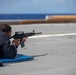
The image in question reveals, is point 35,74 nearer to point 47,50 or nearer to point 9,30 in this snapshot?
point 9,30

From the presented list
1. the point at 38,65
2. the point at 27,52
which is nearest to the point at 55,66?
the point at 38,65

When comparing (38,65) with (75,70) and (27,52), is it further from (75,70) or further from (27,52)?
(27,52)

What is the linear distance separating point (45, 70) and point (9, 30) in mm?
1148

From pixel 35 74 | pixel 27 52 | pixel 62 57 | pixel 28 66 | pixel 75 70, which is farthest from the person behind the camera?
pixel 27 52

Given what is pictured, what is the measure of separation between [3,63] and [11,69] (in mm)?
575

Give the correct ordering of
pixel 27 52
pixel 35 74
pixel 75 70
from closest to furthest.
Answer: pixel 35 74 → pixel 75 70 → pixel 27 52

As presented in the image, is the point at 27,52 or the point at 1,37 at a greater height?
the point at 1,37

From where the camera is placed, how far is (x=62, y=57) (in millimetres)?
9023

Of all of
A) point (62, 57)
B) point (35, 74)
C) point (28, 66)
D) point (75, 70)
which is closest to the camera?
point (35, 74)

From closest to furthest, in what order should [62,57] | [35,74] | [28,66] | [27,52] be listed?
[35,74]
[28,66]
[62,57]
[27,52]

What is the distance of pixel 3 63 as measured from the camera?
784 centimetres

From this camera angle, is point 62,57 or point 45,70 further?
point 62,57

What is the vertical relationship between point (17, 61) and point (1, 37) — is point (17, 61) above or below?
below

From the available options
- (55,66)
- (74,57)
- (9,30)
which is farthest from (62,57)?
(9,30)
